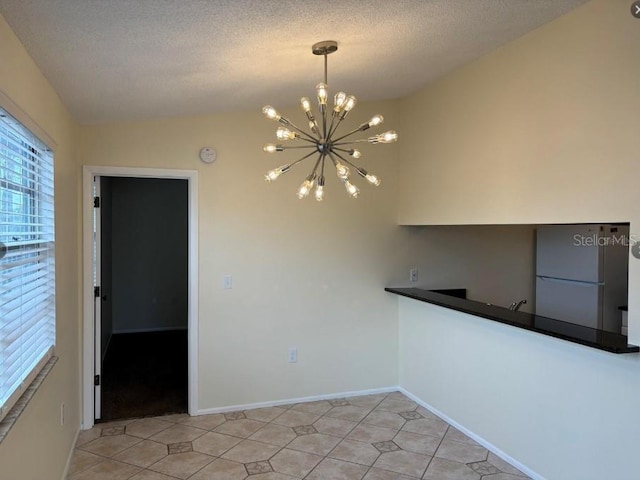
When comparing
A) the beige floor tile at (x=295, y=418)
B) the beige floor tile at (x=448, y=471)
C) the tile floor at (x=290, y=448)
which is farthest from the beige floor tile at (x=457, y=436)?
the beige floor tile at (x=295, y=418)

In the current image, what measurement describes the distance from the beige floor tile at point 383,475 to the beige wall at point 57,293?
1796 millimetres

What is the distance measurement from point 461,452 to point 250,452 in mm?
1444

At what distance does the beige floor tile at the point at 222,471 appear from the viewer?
297 cm

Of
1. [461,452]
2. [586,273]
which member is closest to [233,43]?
[461,452]

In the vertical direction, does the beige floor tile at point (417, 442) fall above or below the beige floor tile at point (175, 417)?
below

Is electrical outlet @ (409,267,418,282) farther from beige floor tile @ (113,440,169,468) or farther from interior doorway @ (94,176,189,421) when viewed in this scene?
interior doorway @ (94,176,189,421)

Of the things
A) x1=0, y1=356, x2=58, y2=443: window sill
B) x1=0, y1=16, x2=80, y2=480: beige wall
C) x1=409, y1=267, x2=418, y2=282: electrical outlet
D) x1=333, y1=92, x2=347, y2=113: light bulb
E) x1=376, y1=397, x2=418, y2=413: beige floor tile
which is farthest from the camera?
x1=409, y1=267, x2=418, y2=282: electrical outlet

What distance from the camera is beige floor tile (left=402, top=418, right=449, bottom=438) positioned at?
364cm

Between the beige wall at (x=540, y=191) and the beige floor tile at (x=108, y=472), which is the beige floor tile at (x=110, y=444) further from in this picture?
the beige wall at (x=540, y=191)

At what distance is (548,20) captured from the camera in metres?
2.78

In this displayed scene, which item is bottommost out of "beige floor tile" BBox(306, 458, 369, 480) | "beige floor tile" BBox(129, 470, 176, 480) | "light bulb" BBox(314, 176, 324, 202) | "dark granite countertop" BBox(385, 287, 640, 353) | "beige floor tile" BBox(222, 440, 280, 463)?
"beige floor tile" BBox(306, 458, 369, 480)

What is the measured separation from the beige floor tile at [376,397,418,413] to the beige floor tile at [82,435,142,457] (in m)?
1.99

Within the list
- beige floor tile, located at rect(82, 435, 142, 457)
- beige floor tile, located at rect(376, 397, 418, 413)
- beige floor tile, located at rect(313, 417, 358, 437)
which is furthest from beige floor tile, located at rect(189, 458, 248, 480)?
beige floor tile, located at rect(376, 397, 418, 413)

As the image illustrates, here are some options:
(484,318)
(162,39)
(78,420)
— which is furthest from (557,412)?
(78,420)
